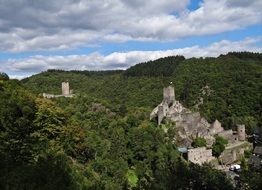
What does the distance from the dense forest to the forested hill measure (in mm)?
268

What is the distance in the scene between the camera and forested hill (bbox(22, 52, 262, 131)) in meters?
102

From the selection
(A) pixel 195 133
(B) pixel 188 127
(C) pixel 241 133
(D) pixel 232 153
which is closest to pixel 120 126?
(B) pixel 188 127

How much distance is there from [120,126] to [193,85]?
202 ft

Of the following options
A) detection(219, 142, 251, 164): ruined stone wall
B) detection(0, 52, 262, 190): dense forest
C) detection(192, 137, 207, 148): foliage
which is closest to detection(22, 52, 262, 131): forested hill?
detection(0, 52, 262, 190): dense forest

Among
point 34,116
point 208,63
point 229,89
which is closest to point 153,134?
point 34,116

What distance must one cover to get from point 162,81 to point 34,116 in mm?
93029

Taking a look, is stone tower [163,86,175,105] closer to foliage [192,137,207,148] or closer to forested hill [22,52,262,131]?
forested hill [22,52,262,131]

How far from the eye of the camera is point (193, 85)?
399 ft

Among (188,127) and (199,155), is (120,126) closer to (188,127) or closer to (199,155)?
(199,155)

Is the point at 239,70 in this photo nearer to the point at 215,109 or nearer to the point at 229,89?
the point at 229,89

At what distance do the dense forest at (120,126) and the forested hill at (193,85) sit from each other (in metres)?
0.27

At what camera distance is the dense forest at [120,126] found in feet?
70.6

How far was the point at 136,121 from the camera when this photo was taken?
6681cm

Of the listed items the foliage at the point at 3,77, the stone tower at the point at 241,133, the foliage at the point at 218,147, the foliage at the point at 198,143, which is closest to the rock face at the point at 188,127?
the stone tower at the point at 241,133
